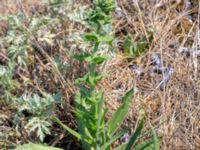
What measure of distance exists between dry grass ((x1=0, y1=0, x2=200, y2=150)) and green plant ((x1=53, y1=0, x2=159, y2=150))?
27cm

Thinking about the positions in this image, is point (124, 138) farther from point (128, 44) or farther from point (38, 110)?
point (128, 44)

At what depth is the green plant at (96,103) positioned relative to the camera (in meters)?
1.97

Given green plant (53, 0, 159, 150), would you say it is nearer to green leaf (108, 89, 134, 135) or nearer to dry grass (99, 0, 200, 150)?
green leaf (108, 89, 134, 135)

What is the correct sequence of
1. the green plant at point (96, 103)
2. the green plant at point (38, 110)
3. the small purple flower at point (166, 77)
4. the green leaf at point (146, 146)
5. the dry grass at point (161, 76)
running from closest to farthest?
1. the green plant at point (96, 103)
2. the green leaf at point (146, 146)
3. the green plant at point (38, 110)
4. the dry grass at point (161, 76)
5. the small purple flower at point (166, 77)

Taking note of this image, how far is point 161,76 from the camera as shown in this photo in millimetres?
2750

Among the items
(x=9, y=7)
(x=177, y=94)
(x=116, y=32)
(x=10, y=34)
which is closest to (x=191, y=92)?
(x=177, y=94)

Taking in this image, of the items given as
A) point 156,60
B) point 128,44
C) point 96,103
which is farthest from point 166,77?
point 96,103

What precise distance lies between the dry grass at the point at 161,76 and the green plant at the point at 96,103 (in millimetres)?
Answer: 266

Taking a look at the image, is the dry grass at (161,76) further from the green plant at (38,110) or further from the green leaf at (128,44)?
the green plant at (38,110)

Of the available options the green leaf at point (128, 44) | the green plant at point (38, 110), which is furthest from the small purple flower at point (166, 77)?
the green plant at point (38, 110)

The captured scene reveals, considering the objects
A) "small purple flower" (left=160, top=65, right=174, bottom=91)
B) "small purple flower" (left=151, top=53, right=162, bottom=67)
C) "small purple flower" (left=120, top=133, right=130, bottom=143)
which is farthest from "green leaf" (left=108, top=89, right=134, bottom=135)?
"small purple flower" (left=151, top=53, right=162, bottom=67)

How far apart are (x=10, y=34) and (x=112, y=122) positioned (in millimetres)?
757

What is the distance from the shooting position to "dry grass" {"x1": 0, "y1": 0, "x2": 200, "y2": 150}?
97.0 inches

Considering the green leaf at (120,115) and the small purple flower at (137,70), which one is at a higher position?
the small purple flower at (137,70)
